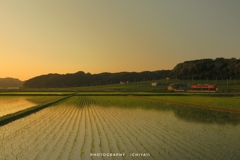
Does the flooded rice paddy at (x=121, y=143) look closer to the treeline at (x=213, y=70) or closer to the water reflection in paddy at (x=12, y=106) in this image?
the water reflection in paddy at (x=12, y=106)

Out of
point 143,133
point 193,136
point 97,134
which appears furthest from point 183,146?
point 97,134

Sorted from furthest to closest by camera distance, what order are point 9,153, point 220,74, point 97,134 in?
1. point 220,74
2. point 97,134
3. point 9,153

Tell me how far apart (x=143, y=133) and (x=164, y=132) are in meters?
1.42

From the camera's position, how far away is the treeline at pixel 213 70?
541 feet

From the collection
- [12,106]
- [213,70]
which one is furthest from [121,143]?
[213,70]

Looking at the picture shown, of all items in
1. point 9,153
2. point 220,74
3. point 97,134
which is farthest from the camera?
point 220,74

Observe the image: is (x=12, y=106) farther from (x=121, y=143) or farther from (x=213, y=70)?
(x=213, y=70)

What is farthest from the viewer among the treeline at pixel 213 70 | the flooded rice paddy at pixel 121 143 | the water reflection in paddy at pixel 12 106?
the treeline at pixel 213 70

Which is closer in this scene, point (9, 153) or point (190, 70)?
point (9, 153)

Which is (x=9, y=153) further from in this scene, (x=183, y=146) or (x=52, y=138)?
(x=183, y=146)

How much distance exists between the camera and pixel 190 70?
622ft

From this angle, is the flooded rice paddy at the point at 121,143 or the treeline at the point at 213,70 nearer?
the flooded rice paddy at the point at 121,143

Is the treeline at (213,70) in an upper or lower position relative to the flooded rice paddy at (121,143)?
upper

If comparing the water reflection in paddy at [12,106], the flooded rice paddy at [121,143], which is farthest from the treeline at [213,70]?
the flooded rice paddy at [121,143]
